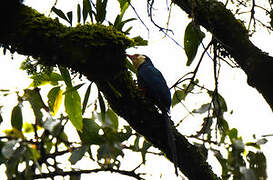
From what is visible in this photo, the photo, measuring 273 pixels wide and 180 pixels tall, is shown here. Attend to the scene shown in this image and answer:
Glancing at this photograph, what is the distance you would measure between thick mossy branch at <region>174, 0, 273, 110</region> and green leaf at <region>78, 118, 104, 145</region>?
814 millimetres

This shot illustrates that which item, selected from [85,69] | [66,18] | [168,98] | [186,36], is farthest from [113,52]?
[168,98]

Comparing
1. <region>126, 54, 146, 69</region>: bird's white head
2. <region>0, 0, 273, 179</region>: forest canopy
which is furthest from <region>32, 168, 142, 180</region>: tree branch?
<region>126, 54, 146, 69</region>: bird's white head

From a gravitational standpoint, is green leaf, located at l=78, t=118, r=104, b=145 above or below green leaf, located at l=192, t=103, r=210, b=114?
below

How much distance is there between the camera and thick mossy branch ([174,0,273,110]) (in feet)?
8.13

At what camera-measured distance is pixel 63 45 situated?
81.4 inches

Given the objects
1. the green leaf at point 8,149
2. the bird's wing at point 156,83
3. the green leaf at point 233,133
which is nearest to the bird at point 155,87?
the bird's wing at point 156,83

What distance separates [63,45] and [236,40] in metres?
1.19

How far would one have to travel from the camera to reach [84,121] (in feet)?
8.01

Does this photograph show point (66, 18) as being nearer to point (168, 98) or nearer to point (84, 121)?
point (84, 121)

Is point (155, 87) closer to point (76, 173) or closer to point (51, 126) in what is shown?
point (76, 173)

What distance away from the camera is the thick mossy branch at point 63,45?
2.05m

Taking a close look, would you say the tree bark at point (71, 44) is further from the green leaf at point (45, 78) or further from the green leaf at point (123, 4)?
the green leaf at point (123, 4)

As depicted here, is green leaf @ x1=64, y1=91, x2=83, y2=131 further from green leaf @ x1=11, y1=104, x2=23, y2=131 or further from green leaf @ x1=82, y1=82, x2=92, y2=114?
green leaf @ x1=11, y1=104, x2=23, y2=131

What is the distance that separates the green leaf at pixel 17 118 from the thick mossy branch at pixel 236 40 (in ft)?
3.47
